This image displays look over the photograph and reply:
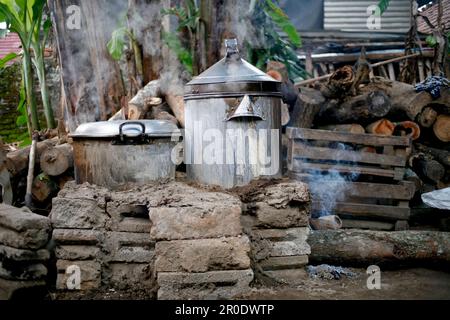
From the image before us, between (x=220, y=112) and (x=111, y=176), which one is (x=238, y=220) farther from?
(x=111, y=176)

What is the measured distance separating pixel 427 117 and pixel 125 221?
4.48 metres

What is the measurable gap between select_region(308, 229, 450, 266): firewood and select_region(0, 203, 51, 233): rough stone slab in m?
2.20

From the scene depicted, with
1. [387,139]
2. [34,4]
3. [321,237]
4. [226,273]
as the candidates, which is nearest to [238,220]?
[226,273]

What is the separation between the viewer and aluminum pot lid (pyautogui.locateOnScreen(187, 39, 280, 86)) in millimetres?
3662

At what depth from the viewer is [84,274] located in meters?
3.43

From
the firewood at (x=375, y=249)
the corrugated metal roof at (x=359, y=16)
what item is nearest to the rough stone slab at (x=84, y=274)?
the firewood at (x=375, y=249)

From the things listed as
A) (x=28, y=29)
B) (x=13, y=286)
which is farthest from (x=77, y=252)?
(x=28, y=29)

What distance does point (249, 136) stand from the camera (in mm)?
3643

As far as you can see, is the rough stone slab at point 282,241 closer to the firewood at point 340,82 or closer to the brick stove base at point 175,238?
the brick stove base at point 175,238

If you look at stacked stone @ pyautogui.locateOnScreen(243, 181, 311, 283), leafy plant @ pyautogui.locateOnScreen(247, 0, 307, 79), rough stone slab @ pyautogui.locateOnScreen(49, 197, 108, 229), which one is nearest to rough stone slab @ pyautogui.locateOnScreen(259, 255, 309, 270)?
stacked stone @ pyautogui.locateOnScreen(243, 181, 311, 283)

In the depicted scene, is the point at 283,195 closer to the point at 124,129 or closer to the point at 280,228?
the point at 280,228

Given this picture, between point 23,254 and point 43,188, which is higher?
point 43,188

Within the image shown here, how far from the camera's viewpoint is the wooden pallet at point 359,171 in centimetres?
560

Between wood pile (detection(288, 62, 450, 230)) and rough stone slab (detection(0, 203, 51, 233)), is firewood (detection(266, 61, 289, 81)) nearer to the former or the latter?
wood pile (detection(288, 62, 450, 230))
